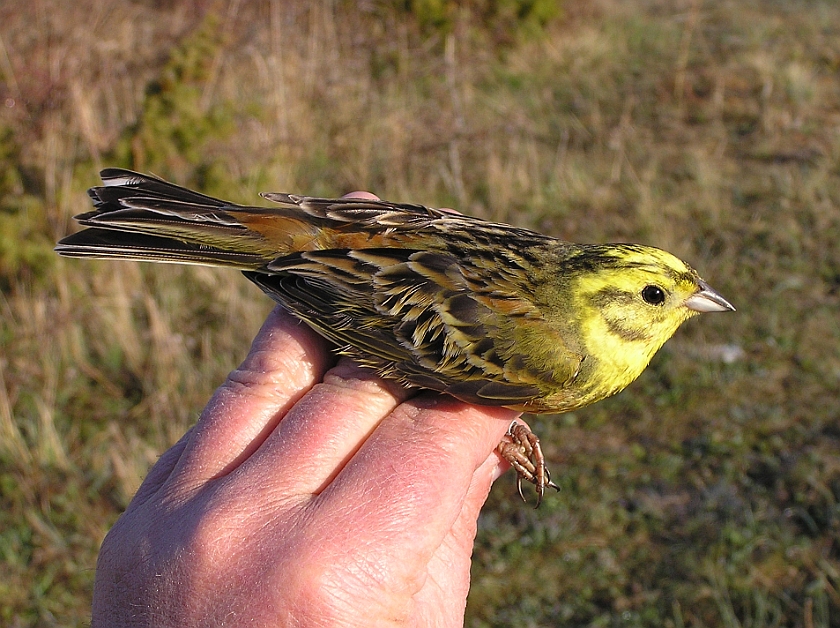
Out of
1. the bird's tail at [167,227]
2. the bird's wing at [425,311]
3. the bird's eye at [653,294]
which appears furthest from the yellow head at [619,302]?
the bird's tail at [167,227]

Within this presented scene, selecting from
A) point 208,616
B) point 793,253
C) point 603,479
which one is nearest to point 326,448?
point 208,616

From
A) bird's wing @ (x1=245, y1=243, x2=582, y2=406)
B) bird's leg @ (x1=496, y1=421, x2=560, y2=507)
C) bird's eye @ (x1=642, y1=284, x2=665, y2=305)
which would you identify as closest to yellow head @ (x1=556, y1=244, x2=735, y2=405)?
bird's eye @ (x1=642, y1=284, x2=665, y2=305)

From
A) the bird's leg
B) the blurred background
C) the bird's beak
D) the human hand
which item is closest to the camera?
the human hand

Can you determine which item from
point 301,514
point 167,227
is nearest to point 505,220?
point 167,227

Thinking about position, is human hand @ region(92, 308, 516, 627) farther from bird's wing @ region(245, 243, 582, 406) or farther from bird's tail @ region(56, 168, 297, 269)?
bird's tail @ region(56, 168, 297, 269)

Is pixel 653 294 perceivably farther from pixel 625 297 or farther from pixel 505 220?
pixel 505 220

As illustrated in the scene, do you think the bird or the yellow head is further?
the yellow head

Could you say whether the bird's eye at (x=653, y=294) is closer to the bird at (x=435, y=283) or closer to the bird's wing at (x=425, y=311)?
the bird at (x=435, y=283)
